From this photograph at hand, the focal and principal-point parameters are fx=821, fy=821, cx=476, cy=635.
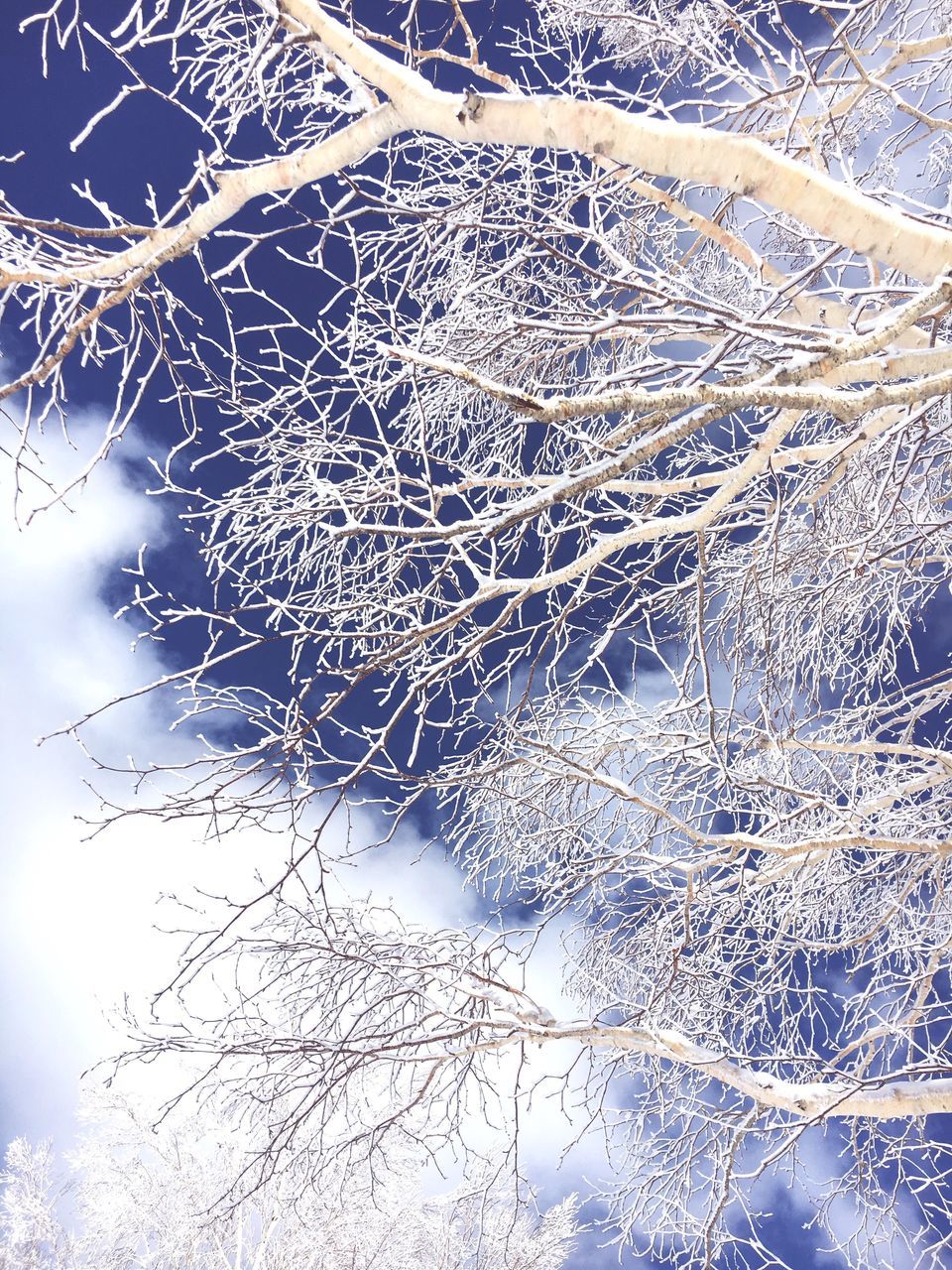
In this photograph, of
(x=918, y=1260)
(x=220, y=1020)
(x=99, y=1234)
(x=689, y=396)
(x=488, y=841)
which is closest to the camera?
(x=689, y=396)

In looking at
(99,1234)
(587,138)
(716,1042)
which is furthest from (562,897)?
(99,1234)

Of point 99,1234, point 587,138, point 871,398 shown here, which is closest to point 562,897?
point 871,398

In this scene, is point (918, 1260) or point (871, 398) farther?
point (918, 1260)

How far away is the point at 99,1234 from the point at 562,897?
9.89 meters

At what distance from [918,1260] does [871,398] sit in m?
2.78

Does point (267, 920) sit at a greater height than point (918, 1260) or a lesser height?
greater

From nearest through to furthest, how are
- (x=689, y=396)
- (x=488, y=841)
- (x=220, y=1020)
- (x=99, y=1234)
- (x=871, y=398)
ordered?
(x=689, y=396) < (x=871, y=398) < (x=220, y=1020) < (x=488, y=841) < (x=99, y=1234)

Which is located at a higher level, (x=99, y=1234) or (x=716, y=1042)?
(x=99, y=1234)

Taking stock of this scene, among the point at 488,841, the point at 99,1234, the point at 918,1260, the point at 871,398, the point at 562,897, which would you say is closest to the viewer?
the point at 871,398

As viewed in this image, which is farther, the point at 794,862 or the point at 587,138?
the point at 794,862

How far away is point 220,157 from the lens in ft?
5.96

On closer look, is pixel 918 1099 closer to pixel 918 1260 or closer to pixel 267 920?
pixel 918 1260

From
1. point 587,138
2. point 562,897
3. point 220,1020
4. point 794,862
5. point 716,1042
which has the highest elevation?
point 587,138

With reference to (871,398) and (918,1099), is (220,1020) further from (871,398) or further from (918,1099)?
(871,398)
